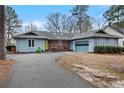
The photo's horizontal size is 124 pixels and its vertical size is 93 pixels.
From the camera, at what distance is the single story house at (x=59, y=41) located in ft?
91.5

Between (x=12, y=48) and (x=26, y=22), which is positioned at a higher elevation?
(x=26, y=22)

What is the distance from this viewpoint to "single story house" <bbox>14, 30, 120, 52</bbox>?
2789 centimetres

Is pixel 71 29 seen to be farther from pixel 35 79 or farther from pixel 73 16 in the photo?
pixel 35 79

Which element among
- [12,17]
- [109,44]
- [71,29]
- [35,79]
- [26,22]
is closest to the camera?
[35,79]

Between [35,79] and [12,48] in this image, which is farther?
[12,48]

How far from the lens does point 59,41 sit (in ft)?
108

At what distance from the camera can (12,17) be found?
39156mm

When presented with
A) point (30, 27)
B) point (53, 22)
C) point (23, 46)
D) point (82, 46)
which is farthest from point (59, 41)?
point (53, 22)

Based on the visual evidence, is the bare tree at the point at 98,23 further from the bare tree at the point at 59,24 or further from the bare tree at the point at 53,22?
the bare tree at the point at 53,22

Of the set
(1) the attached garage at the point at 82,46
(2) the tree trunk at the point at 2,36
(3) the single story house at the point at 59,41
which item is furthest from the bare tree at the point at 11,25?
(2) the tree trunk at the point at 2,36

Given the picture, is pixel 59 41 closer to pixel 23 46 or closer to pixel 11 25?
pixel 23 46
